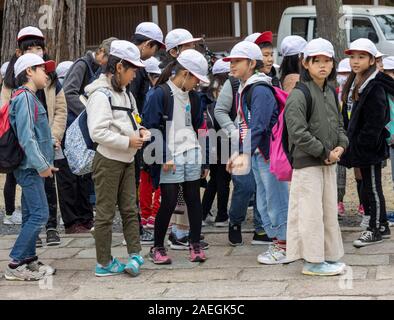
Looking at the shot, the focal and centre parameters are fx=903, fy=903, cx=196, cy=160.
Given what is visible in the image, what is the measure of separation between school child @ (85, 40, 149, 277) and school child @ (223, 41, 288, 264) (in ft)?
2.90

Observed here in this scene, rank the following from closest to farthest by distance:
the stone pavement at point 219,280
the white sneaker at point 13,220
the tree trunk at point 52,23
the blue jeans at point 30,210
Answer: the stone pavement at point 219,280
the blue jeans at point 30,210
the white sneaker at point 13,220
the tree trunk at point 52,23

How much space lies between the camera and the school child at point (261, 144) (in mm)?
6859

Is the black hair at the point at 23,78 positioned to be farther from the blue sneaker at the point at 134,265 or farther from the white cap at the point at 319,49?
the white cap at the point at 319,49

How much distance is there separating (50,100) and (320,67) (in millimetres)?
2505

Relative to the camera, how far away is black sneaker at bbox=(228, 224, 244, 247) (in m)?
7.51

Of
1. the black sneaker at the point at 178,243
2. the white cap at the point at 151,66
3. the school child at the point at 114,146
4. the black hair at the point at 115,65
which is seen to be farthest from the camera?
the white cap at the point at 151,66

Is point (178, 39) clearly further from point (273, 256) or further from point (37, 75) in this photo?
point (273, 256)

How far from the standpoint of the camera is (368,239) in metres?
7.24

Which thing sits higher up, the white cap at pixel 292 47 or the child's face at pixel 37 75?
the white cap at pixel 292 47

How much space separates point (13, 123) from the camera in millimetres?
6582

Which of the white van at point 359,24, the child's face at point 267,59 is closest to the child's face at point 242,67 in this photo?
the child's face at point 267,59

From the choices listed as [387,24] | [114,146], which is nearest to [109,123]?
[114,146]

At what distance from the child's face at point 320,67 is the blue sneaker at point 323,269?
132 cm

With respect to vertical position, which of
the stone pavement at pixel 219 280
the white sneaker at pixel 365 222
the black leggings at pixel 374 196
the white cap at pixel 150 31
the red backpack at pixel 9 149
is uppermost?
the white cap at pixel 150 31
